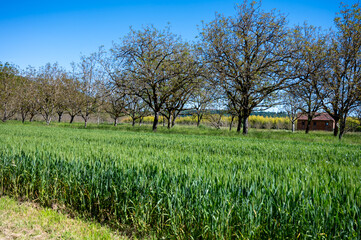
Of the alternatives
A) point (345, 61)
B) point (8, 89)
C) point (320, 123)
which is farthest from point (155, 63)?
point (320, 123)

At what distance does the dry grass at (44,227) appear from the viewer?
283 cm

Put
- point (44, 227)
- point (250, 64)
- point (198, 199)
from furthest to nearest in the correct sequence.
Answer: point (250, 64)
point (44, 227)
point (198, 199)

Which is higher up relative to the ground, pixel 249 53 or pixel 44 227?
pixel 249 53

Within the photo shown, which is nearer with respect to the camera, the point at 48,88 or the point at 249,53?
the point at 249,53

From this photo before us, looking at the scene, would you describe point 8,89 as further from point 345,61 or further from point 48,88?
point 345,61

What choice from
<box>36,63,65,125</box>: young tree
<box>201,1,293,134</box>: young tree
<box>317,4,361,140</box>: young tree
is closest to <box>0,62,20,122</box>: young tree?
<box>36,63,65,125</box>: young tree

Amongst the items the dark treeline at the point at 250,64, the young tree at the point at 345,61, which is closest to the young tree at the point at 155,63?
the dark treeline at the point at 250,64

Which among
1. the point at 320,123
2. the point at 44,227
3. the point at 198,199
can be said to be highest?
the point at 320,123

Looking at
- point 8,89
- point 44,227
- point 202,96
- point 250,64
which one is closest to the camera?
point 44,227

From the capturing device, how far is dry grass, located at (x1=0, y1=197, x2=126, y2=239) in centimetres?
283

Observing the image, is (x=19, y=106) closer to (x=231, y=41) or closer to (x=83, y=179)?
(x=231, y=41)

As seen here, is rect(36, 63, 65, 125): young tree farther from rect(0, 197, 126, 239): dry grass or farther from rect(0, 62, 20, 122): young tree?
rect(0, 197, 126, 239): dry grass

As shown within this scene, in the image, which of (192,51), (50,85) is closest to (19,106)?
(50,85)

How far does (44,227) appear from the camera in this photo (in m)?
3.06
